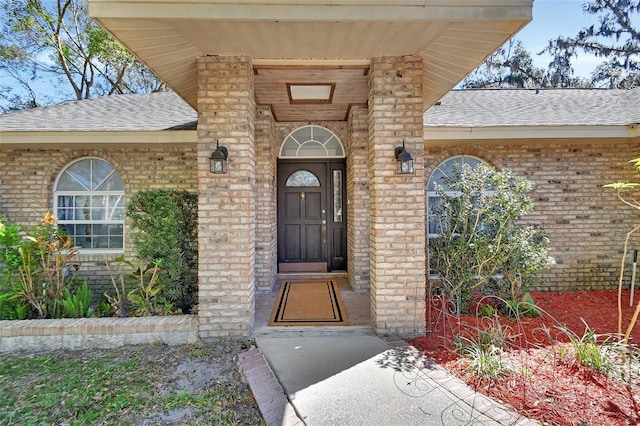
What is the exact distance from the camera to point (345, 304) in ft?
13.6

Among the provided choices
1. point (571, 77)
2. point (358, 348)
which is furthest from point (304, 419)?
point (571, 77)

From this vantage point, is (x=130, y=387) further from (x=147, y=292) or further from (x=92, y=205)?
(x=92, y=205)

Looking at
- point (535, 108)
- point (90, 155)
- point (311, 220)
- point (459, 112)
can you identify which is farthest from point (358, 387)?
point (535, 108)

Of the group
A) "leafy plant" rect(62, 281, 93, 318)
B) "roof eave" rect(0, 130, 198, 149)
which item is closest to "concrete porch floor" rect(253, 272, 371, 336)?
"leafy plant" rect(62, 281, 93, 318)

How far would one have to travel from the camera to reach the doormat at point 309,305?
3.60m

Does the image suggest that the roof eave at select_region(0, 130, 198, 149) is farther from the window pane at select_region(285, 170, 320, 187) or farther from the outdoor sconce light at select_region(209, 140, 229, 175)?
the outdoor sconce light at select_region(209, 140, 229, 175)

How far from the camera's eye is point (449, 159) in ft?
17.6

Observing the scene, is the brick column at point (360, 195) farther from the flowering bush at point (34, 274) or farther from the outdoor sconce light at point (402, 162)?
the flowering bush at point (34, 274)

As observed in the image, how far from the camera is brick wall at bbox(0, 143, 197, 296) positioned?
5.20 metres

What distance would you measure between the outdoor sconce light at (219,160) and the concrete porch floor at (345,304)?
183 cm

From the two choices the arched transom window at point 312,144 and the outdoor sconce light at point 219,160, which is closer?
the outdoor sconce light at point 219,160

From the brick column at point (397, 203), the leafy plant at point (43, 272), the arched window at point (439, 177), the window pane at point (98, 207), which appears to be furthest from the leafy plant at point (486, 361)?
the window pane at point (98, 207)

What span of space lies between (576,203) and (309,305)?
197 inches

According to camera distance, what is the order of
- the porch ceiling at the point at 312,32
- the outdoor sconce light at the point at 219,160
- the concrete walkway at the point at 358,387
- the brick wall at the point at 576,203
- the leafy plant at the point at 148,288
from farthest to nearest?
the brick wall at the point at 576,203, the leafy plant at the point at 148,288, the outdoor sconce light at the point at 219,160, the porch ceiling at the point at 312,32, the concrete walkway at the point at 358,387
